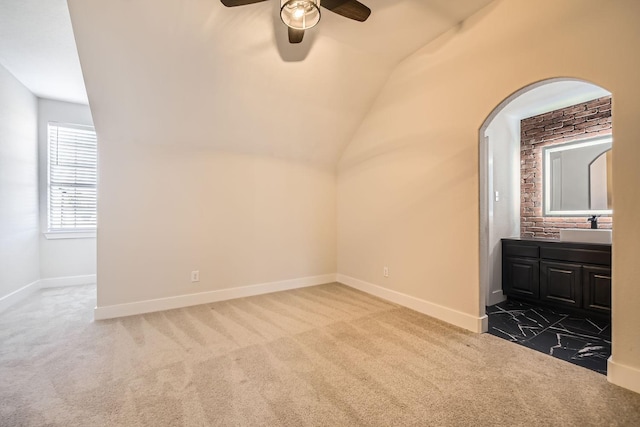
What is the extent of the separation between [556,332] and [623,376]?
955 millimetres

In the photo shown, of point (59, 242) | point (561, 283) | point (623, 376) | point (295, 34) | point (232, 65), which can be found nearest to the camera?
point (623, 376)

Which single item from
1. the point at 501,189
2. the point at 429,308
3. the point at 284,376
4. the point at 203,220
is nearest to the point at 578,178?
the point at 501,189

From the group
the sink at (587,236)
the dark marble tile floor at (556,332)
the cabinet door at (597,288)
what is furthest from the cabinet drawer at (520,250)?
the dark marble tile floor at (556,332)

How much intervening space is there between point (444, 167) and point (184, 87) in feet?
9.38

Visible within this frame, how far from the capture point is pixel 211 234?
12.3ft

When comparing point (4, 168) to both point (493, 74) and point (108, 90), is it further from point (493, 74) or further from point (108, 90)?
point (493, 74)

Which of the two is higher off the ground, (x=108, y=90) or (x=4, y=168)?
(x=108, y=90)

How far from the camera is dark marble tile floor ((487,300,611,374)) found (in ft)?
7.60

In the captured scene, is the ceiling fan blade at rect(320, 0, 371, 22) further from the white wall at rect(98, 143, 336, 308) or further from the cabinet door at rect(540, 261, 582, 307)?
the cabinet door at rect(540, 261, 582, 307)

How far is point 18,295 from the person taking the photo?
3.72m

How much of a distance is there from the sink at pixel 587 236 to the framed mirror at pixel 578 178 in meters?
0.61

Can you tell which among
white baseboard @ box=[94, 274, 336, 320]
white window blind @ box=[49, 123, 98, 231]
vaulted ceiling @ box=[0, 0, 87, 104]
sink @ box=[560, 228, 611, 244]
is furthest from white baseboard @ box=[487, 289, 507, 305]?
white window blind @ box=[49, 123, 98, 231]

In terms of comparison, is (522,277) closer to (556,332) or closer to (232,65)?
(556,332)

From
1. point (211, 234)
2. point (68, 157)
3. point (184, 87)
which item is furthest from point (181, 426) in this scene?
point (68, 157)
